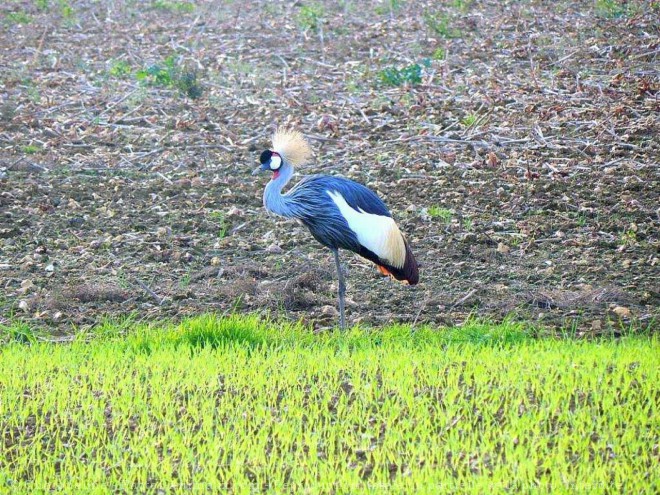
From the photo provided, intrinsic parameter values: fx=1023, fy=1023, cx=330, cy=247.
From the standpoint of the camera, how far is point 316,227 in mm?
7531

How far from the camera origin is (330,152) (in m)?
10.7

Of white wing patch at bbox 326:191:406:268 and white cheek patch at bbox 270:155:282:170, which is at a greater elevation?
white cheek patch at bbox 270:155:282:170

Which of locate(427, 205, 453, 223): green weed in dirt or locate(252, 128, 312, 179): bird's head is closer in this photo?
locate(252, 128, 312, 179): bird's head

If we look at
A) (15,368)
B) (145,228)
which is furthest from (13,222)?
(15,368)

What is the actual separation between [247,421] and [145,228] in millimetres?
3714

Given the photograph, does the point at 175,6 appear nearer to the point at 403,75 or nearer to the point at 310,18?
the point at 310,18

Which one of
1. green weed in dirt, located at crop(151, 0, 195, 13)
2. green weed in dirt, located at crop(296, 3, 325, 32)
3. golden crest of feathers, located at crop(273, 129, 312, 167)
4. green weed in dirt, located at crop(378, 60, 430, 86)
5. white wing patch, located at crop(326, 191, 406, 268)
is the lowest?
white wing patch, located at crop(326, 191, 406, 268)

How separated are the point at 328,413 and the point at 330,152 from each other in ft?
17.3

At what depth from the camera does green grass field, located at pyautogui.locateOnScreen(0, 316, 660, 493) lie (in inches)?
200

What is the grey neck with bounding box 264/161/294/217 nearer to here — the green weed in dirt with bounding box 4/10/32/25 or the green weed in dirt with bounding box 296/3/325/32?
the green weed in dirt with bounding box 296/3/325/32

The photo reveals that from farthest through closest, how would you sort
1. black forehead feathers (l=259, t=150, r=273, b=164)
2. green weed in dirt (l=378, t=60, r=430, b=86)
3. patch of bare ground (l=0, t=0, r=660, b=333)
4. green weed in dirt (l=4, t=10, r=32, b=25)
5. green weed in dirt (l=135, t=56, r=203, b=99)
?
green weed in dirt (l=4, t=10, r=32, b=25) → green weed in dirt (l=378, t=60, r=430, b=86) → green weed in dirt (l=135, t=56, r=203, b=99) → patch of bare ground (l=0, t=0, r=660, b=333) → black forehead feathers (l=259, t=150, r=273, b=164)

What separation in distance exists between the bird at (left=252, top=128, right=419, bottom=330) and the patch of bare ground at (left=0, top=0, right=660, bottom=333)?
1.42 feet

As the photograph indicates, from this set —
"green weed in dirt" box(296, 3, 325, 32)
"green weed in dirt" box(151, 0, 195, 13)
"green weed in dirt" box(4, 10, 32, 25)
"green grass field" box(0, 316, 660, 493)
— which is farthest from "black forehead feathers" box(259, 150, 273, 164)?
"green weed in dirt" box(4, 10, 32, 25)

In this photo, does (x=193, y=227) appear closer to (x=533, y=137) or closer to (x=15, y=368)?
(x=15, y=368)
